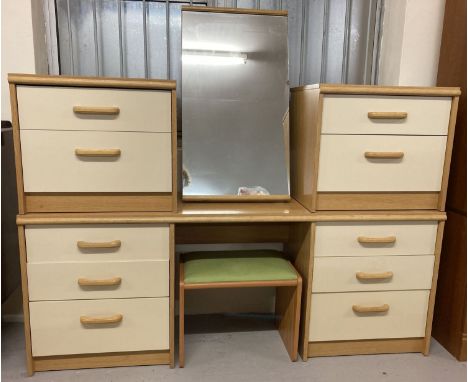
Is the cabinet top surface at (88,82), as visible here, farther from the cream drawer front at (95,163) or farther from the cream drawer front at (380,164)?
the cream drawer front at (380,164)

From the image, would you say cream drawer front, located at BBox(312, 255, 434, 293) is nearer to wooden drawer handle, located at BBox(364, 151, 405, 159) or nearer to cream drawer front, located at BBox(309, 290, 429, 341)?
cream drawer front, located at BBox(309, 290, 429, 341)

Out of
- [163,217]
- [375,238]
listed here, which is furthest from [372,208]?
[163,217]

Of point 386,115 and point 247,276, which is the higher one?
point 386,115

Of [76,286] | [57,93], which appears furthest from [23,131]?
[76,286]

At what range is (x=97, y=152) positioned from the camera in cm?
148

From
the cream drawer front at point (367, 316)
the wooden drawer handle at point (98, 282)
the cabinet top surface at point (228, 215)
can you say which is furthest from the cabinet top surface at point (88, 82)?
the cream drawer front at point (367, 316)

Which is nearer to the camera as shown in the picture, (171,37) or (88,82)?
(88,82)

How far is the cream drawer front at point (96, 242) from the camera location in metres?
1.51

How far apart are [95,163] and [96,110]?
0.18 m

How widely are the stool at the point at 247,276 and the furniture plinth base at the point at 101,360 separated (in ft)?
0.32

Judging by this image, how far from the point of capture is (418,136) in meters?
1.62

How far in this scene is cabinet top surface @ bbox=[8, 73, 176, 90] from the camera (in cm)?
140

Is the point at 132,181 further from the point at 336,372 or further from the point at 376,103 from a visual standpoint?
the point at 336,372

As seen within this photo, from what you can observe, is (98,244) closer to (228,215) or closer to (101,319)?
(101,319)
